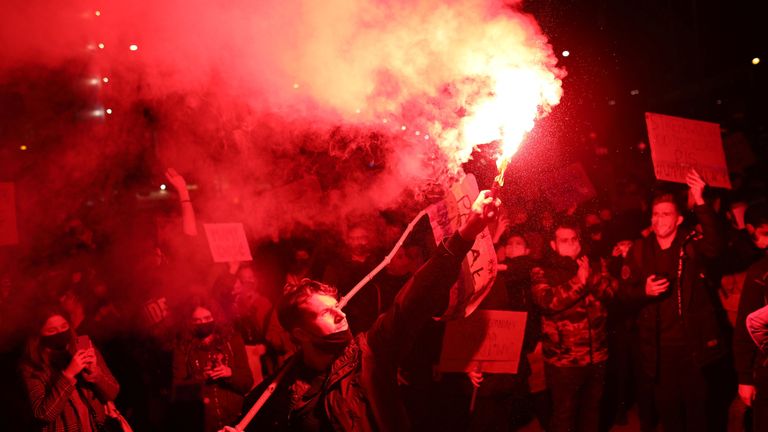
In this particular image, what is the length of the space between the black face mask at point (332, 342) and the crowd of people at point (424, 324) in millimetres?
1476

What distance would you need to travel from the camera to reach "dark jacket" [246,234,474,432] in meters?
2.87

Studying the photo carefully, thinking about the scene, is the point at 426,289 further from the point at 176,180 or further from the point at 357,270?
the point at 176,180

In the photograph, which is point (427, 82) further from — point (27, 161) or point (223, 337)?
point (27, 161)

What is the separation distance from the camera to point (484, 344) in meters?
5.60

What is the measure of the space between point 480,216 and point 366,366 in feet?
2.84

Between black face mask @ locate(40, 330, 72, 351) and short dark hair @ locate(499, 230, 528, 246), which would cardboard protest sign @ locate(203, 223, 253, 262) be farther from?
short dark hair @ locate(499, 230, 528, 246)

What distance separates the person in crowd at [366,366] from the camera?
9.44 ft

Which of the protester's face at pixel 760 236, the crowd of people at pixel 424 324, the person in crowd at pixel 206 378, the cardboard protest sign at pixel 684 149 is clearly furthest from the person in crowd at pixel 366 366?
the cardboard protest sign at pixel 684 149

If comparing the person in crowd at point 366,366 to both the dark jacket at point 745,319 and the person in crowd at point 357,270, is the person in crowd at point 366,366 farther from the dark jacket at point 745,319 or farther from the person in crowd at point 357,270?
the dark jacket at point 745,319

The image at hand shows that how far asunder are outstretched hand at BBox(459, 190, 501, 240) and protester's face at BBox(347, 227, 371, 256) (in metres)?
2.92

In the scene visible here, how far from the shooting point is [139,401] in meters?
5.36

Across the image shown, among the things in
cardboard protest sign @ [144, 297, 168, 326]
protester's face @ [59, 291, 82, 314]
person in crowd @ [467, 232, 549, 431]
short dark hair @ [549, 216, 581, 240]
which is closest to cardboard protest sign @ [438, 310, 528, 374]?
person in crowd @ [467, 232, 549, 431]

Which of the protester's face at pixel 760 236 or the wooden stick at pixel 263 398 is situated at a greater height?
the protester's face at pixel 760 236

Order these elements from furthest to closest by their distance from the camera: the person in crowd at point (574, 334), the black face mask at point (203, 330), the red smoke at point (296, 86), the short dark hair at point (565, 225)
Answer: the short dark hair at point (565, 225)
the person in crowd at point (574, 334)
the black face mask at point (203, 330)
the red smoke at point (296, 86)
